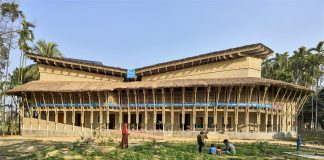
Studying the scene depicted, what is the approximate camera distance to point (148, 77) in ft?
149

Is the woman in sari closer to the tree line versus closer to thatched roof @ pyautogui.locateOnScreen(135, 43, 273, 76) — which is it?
thatched roof @ pyautogui.locateOnScreen(135, 43, 273, 76)

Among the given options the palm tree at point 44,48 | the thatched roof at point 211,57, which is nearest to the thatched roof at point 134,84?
the thatched roof at point 211,57

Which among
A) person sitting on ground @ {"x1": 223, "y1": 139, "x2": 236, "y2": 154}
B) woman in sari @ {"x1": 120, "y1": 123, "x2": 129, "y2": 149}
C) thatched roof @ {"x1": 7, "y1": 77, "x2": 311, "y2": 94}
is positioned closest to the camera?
woman in sari @ {"x1": 120, "y1": 123, "x2": 129, "y2": 149}

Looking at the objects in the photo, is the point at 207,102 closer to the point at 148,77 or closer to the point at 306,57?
the point at 148,77

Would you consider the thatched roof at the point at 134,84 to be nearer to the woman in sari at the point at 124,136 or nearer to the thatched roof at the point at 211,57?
the thatched roof at the point at 211,57

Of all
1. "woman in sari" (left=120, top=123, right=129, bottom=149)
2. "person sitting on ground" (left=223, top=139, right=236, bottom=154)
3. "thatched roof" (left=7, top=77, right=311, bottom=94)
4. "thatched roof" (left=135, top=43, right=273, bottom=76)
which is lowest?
"person sitting on ground" (left=223, top=139, right=236, bottom=154)

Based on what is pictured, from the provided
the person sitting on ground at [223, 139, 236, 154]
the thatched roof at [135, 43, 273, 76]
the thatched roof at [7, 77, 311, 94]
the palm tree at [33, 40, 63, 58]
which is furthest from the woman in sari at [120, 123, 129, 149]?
the palm tree at [33, 40, 63, 58]

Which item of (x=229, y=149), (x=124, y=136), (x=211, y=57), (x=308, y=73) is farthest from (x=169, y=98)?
(x=308, y=73)

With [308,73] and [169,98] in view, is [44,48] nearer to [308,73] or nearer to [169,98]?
[169,98]

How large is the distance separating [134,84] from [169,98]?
15.2ft

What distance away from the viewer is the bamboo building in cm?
3688

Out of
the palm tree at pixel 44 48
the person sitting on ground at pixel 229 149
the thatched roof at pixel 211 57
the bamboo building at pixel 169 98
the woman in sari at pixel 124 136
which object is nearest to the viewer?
the woman in sari at pixel 124 136

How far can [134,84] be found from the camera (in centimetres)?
4109

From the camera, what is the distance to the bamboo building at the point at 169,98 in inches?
1452
